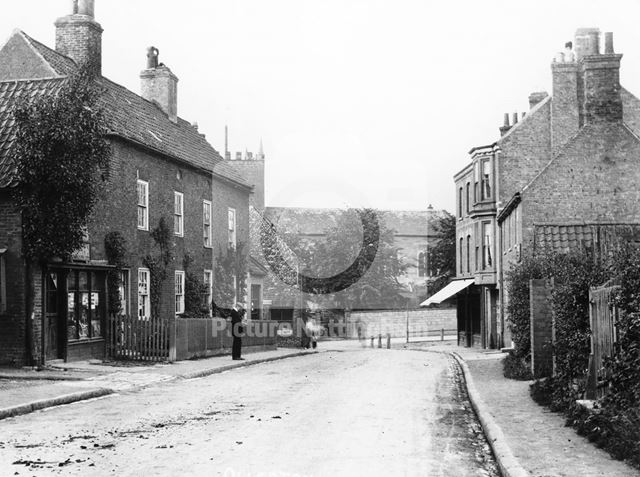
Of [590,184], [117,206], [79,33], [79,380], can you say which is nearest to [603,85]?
[590,184]

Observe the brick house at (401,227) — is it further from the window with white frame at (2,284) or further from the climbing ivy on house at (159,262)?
the window with white frame at (2,284)

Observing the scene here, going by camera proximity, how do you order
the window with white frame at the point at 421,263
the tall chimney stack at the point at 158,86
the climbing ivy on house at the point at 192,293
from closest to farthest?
the climbing ivy on house at the point at 192,293 → the tall chimney stack at the point at 158,86 → the window with white frame at the point at 421,263

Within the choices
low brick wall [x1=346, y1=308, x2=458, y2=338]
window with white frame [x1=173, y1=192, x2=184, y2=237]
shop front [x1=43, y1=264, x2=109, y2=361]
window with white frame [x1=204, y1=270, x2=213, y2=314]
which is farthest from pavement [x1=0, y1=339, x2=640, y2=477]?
low brick wall [x1=346, y1=308, x2=458, y2=338]

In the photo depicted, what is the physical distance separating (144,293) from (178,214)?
4.18m

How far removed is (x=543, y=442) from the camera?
9.97m

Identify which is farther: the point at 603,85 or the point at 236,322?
the point at 603,85

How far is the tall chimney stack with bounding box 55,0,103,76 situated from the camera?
2839 cm

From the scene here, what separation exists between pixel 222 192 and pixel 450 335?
1300 inches

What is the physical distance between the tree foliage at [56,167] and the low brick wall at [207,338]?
522cm

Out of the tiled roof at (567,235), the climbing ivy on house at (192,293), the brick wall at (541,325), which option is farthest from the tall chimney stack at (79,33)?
the brick wall at (541,325)

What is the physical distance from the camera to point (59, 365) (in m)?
21.2

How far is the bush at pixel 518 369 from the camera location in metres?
18.9

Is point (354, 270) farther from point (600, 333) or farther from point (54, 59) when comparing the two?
point (600, 333)

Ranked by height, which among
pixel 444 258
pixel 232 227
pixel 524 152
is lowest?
pixel 444 258
